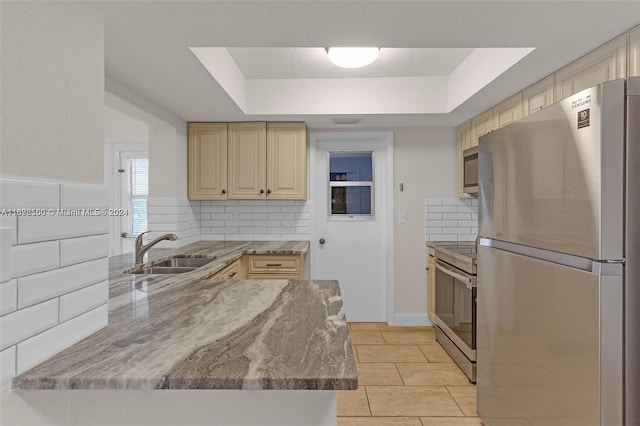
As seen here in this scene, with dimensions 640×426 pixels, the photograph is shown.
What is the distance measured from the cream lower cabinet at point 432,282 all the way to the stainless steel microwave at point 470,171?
26.5 inches

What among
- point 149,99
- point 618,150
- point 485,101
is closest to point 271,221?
point 149,99

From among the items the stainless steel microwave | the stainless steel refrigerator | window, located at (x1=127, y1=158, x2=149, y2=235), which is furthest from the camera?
window, located at (x1=127, y1=158, x2=149, y2=235)

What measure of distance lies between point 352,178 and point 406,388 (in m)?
2.23

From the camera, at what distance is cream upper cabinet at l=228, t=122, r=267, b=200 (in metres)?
3.62

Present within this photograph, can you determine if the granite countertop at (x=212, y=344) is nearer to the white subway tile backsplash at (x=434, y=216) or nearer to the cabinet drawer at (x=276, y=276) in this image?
the cabinet drawer at (x=276, y=276)

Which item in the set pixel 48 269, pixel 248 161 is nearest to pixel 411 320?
pixel 248 161

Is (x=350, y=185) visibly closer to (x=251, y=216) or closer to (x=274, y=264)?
(x=251, y=216)

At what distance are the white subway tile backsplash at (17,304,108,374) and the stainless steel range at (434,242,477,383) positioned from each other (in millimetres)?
2329

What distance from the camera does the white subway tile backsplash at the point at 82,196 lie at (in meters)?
1.01

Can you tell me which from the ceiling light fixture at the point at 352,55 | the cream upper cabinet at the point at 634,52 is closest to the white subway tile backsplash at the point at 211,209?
the ceiling light fixture at the point at 352,55

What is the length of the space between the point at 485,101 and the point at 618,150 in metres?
1.81

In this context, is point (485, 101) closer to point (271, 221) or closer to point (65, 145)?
point (271, 221)

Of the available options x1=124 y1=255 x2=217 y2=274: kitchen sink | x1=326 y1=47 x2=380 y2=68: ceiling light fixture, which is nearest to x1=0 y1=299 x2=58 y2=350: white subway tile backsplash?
x1=124 y1=255 x2=217 y2=274: kitchen sink

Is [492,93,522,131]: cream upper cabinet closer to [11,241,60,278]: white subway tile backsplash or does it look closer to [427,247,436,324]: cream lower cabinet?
[427,247,436,324]: cream lower cabinet
